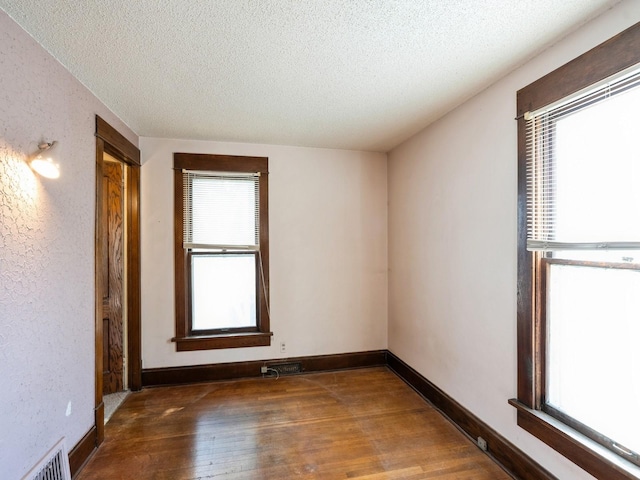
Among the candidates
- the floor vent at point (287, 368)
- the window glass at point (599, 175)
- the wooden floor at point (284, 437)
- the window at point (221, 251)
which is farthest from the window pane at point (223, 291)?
the window glass at point (599, 175)

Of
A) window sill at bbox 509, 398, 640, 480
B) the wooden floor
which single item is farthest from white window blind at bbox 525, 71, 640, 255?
the wooden floor

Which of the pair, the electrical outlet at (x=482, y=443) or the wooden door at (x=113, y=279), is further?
the wooden door at (x=113, y=279)

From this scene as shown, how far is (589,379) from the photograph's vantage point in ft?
5.02

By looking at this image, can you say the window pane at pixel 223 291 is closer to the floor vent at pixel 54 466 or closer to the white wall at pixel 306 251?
the white wall at pixel 306 251

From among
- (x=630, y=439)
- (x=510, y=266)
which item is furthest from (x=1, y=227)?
(x=630, y=439)

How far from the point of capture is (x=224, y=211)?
3238mm

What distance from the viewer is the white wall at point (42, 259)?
1.42 metres

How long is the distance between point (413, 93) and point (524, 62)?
669mm

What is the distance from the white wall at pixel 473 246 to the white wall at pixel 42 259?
107 inches

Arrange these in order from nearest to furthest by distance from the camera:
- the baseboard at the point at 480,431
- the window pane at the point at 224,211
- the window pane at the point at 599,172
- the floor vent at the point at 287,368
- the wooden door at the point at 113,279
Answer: the window pane at the point at 599,172 → the baseboard at the point at 480,431 → the wooden door at the point at 113,279 → the window pane at the point at 224,211 → the floor vent at the point at 287,368

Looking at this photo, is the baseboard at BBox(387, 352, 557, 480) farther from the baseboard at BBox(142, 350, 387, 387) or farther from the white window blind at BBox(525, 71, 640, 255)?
the white window blind at BBox(525, 71, 640, 255)

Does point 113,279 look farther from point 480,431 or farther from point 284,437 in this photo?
point 480,431

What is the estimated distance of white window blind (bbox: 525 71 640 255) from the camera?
1331 mm

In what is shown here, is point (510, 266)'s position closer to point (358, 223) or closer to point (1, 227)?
point (358, 223)
